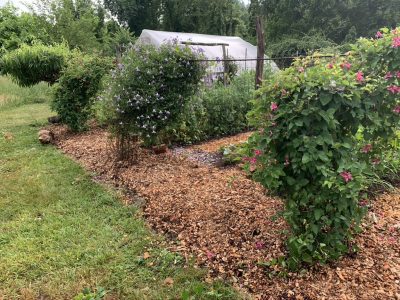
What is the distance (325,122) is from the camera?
2.04 meters

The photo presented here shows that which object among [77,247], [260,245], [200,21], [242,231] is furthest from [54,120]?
[200,21]

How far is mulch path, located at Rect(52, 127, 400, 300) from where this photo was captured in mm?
2205

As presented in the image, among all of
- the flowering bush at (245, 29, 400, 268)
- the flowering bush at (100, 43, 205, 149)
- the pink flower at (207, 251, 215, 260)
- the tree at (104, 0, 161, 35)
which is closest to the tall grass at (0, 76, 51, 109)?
the flowering bush at (100, 43, 205, 149)

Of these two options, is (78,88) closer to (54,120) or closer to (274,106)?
(54,120)

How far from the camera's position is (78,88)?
6684mm

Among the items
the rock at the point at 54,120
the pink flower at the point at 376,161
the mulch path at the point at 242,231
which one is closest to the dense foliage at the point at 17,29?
the rock at the point at 54,120

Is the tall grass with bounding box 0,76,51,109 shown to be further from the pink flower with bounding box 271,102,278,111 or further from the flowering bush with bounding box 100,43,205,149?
the pink flower with bounding box 271,102,278,111

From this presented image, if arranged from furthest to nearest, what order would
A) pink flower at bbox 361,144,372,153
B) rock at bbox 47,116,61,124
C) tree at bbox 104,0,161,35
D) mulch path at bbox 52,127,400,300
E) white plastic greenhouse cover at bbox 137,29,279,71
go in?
tree at bbox 104,0,161,35
white plastic greenhouse cover at bbox 137,29,279,71
rock at bbox 47,116,61,124
pink flower at bbox 361,144,372,153
mulch path at bbox 52,127,400,300

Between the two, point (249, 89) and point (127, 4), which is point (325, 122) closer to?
point (249, 89)

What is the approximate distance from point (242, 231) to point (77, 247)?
143 centimetres

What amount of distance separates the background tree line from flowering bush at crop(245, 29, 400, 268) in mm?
8740

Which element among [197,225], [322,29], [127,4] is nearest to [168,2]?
[127,4]

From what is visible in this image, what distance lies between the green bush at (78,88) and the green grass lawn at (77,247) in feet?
7.48

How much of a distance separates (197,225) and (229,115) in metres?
3.82
